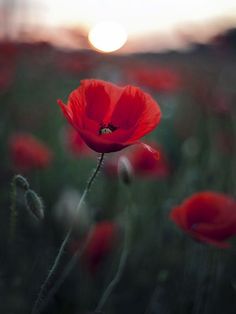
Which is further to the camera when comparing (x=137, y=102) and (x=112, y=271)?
(x=112, y=271)

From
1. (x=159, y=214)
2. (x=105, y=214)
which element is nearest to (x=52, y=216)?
(x=105, y=214)

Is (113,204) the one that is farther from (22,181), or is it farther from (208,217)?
(22,181)

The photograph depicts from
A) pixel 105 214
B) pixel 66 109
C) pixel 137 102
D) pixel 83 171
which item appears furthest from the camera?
pixel 83 171

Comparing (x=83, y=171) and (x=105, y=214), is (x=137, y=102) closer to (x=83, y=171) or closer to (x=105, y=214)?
(x=105, y=214)

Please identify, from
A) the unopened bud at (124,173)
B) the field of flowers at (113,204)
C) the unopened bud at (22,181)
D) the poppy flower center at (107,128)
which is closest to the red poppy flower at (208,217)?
the field of flowers at (113,204)

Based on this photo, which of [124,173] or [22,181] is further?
[124,173]

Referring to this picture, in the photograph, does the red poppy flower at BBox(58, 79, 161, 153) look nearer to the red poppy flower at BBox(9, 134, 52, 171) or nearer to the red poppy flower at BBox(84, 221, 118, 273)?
the red poppy flower at BBox(84, 221, 118, 273)

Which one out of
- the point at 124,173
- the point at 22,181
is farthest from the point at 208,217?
the point at 22,181
